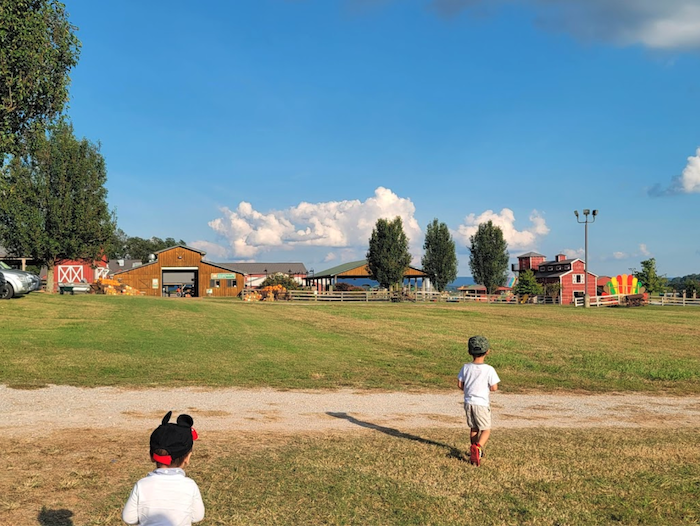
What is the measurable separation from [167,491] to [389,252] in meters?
70.6

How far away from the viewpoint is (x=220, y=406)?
10.8m

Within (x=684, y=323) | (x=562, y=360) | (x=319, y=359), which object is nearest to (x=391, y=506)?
(x=319, y=359)

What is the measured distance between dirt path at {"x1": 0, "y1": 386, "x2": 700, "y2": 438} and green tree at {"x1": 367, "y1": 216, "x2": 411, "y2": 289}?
6057 centimetres

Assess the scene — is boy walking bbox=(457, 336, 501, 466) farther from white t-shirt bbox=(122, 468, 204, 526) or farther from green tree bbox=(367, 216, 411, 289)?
green tree bbox=(367, 216, 411, 289)

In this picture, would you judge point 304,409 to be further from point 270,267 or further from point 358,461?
point 270,267

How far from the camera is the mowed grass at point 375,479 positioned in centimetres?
547

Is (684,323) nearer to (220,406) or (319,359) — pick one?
(319,359)

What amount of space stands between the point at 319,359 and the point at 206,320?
10933 millimetres

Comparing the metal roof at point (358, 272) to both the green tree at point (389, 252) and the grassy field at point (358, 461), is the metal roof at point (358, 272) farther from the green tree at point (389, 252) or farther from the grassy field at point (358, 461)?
the grassy field at point (358, 461)

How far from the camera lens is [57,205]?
4312 centimetres

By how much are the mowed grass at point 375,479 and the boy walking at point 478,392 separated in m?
0.36

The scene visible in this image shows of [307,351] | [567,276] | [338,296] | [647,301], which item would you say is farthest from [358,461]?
[567,276]

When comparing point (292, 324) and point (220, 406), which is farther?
point (292, 324)

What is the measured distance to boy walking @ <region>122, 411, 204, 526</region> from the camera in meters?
3.67
